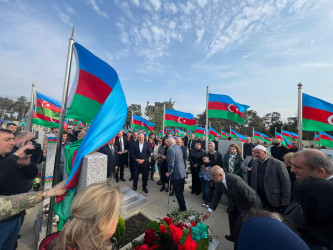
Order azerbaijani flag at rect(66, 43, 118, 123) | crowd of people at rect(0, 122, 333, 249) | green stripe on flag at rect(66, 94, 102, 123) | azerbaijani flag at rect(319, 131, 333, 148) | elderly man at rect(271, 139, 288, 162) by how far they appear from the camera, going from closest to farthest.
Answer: crowd of people at rect(0, 122, 333, 249)
azerbaijani flag at rect(66, 43, 118, 123)
green stripe on flag at rect(66, 94, 102, 123)
elderly man at rect(271, 139, 288, 162)
azerbaijani flag at rect(319, 131, 333, 148)

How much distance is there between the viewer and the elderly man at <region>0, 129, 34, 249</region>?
1.67 m

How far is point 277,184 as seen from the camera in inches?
125

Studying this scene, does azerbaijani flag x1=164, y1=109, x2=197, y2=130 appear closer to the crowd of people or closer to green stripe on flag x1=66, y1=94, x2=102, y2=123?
the crowd of people

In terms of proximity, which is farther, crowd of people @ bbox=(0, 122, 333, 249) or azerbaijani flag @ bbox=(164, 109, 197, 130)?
azerbaijani flag @ bbox=(164, 109, 197, 130)

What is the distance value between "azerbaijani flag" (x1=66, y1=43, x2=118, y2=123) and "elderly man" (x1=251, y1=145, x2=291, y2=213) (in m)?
3.32

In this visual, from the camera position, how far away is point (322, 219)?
1035mm

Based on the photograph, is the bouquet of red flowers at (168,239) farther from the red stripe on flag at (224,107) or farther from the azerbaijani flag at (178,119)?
Answer: the azerbaijani flag at (178,119)

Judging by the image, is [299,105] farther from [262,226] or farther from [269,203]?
[262,226]

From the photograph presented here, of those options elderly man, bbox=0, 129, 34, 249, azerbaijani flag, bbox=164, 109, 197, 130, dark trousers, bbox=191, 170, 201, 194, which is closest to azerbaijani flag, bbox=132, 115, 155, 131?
azerbaijani flag, bbox=164, 109, 197, 130

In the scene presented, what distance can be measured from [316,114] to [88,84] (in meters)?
5.02

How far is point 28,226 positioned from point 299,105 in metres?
6.99

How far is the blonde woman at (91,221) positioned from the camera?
2.88 feet

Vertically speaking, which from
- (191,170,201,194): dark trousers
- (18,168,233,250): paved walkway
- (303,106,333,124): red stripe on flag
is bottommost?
(18,168,233,250): paved walkway

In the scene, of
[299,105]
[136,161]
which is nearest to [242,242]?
[299,105]
